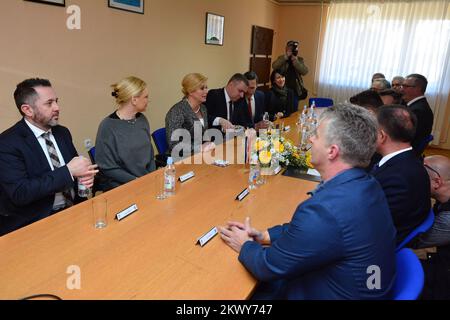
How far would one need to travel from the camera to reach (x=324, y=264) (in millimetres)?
1083

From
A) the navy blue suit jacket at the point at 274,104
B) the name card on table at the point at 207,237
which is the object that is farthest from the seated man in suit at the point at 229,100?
the name card on table at the point at 207,237

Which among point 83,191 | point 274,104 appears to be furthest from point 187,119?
point 274,104

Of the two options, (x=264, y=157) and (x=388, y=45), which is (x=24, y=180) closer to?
(x=264, y=157)

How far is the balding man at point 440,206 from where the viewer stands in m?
2.03

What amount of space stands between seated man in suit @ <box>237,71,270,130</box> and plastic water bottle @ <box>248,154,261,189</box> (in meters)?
1.67

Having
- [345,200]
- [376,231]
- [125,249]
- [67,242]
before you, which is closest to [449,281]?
[376,231]

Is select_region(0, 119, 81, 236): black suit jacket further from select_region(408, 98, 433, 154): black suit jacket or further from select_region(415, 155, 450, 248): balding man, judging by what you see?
select_region(408, 98, 433, 154): black suit jacket

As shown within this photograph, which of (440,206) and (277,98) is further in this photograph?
(277,98)

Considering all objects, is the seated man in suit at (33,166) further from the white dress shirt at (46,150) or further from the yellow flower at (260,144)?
the yellow flower at (260,144)

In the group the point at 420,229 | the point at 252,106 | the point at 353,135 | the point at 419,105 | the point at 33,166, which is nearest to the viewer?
the point at 353,135

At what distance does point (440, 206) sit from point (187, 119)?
211 cm

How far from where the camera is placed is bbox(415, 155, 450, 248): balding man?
6.66 ft

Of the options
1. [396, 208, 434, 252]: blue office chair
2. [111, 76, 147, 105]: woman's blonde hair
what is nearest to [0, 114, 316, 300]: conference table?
[396, 208, 434, 252]: blue office chair

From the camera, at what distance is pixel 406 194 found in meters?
1.67
